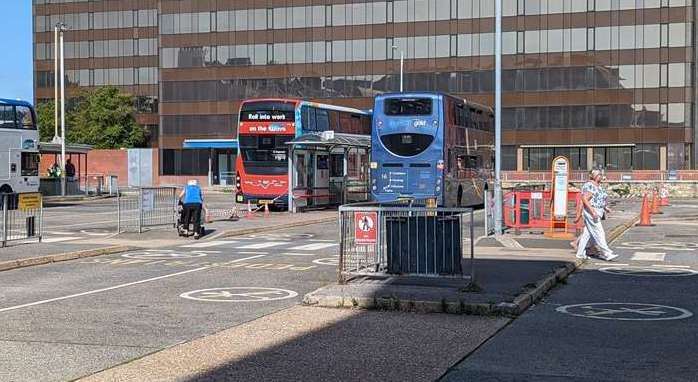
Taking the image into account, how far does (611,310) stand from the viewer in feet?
34.8

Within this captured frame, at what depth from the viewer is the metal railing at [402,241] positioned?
11.4 meters

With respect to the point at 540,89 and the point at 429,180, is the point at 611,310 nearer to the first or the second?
the point at 429,180

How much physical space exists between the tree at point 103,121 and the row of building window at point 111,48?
6.71 metres

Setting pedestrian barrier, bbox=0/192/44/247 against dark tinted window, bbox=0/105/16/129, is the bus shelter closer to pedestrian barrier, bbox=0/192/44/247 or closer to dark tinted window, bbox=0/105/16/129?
dark tinted window, bbox=0/105/16/129

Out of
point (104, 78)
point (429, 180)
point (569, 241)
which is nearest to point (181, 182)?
point (104, 78)

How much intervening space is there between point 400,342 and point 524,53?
7300 cm

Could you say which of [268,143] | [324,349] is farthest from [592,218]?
[268,143]

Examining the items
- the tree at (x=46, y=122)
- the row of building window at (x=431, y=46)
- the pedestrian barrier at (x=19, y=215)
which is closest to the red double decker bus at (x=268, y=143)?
the pedestrian barrier at (x=19, y=215)

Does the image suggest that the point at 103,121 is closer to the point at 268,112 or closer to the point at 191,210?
the point at 268,112

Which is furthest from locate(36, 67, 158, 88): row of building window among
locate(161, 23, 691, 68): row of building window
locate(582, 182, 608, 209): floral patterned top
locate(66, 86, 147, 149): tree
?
locate(582, 182, 608, 209): floral patterned top

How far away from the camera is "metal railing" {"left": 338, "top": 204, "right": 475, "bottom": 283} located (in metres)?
11.4

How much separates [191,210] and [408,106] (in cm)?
1131

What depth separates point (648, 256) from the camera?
1752 centimetres

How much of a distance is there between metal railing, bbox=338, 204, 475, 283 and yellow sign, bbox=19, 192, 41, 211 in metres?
10.0
